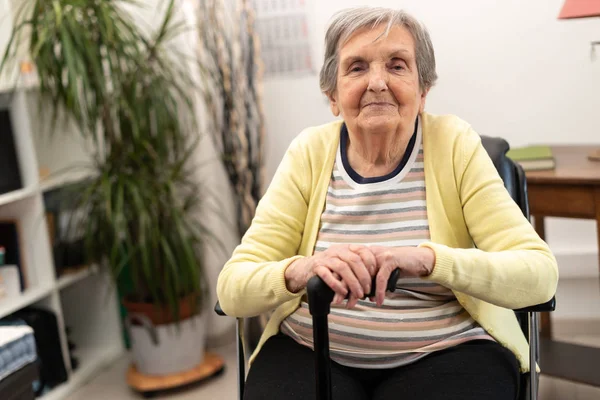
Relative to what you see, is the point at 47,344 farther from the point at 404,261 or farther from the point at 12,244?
the point at 404,261

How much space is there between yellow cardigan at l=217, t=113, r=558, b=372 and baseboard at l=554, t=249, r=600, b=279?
1583mm

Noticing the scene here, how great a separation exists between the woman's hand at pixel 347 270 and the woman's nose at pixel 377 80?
339 mm

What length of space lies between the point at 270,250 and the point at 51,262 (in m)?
1.51

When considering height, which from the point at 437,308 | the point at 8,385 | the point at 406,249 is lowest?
the point at 8,385

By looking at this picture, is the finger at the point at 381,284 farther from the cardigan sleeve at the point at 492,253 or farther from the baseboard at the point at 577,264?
the baseboard at the point at 577,264

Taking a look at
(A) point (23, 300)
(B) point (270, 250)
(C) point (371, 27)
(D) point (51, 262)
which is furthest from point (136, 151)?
(C) point (371, 27)

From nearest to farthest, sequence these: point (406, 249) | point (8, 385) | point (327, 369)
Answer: point (327, 369), point (406, 249), point (8, 385)

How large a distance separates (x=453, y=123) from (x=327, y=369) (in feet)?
2.11

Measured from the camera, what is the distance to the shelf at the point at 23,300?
Answer: 2.59 meters

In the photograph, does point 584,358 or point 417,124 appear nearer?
point 417,124

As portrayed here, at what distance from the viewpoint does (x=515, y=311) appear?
150 cm

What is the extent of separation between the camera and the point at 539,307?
140 centimetres

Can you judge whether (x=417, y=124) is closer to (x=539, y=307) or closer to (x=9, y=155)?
(x=539, y=307)

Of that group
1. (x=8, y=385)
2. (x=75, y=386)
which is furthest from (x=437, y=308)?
(x=75, y=386)
